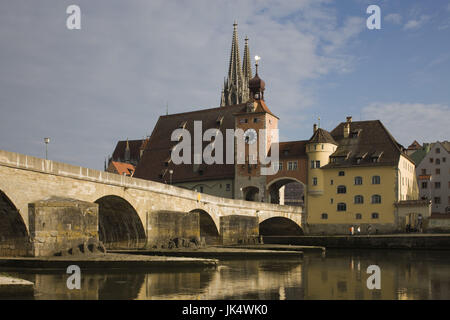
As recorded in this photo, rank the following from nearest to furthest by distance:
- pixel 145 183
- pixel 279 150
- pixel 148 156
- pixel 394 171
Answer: pixel 145 183 < pixel 394 171 < pixel 279 150 < pixel 148 156

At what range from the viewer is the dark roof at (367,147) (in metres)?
65.0

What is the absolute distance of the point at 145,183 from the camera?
37.2 meters

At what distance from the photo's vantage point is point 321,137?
68188 mm

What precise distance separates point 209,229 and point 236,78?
75.5 meters

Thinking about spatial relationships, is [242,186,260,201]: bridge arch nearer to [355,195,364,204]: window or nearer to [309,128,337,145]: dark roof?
[309,128,337,145]: dark roof

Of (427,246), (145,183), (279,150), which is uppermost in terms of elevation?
(279,150)

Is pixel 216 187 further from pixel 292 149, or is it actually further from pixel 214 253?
pixel 214 253

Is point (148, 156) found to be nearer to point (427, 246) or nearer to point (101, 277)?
point (427, 246)

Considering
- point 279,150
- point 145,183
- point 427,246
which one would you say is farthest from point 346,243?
point 145,183

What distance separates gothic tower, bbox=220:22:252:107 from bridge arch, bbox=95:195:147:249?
83.2 m

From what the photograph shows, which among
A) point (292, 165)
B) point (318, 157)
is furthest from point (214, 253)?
point (292, 165)

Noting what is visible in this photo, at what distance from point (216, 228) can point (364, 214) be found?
80.1 ft
